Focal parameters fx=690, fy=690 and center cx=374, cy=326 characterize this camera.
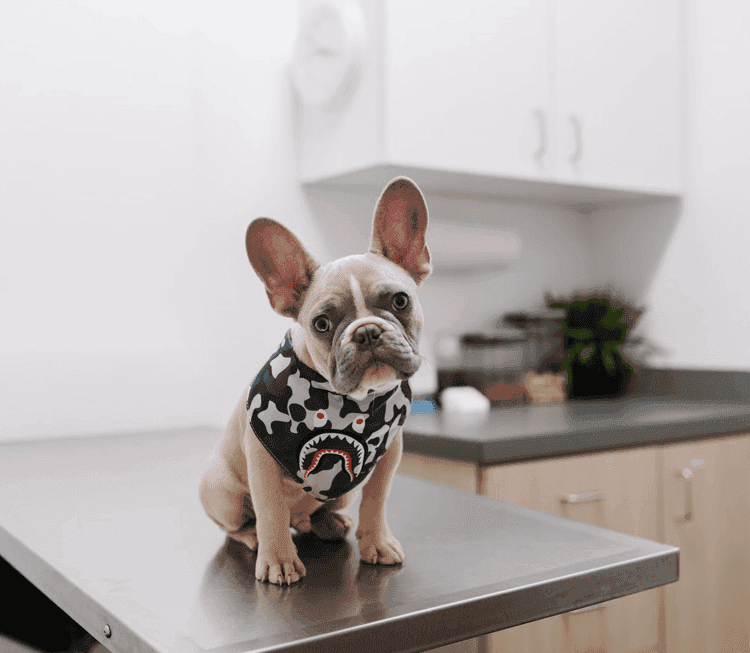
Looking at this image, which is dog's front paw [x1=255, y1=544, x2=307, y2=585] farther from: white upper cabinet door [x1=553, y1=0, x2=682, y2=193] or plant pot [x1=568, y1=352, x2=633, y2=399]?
plant pot [x1=568, y1=352, x2=633, y2=399]

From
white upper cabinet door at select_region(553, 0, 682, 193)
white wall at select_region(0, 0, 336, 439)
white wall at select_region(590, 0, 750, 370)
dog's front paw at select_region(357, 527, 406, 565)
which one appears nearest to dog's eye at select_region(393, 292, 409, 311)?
dog's front paw at select_region(357, 527, 406, 565)

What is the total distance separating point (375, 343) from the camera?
0.57 metres

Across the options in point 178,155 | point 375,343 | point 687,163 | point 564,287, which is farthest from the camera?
point 564,287

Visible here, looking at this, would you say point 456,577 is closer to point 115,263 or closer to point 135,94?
point 115,263

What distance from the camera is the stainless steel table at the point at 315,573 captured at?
568mm

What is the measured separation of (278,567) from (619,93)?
1.92 meters

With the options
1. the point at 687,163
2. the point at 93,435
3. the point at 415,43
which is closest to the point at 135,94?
the point at 415,43

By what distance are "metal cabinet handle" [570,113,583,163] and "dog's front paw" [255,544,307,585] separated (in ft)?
5.37

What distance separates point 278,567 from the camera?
0.66 m

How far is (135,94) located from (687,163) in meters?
1.73

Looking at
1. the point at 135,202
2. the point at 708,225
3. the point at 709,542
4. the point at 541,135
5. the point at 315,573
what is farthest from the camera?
the point at 708,225

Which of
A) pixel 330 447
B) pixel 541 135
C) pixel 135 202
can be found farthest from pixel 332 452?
pixel 541 135

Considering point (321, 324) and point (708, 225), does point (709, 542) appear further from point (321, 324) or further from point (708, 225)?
point (321, 324)

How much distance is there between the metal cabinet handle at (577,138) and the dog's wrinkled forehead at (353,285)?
154 cm
